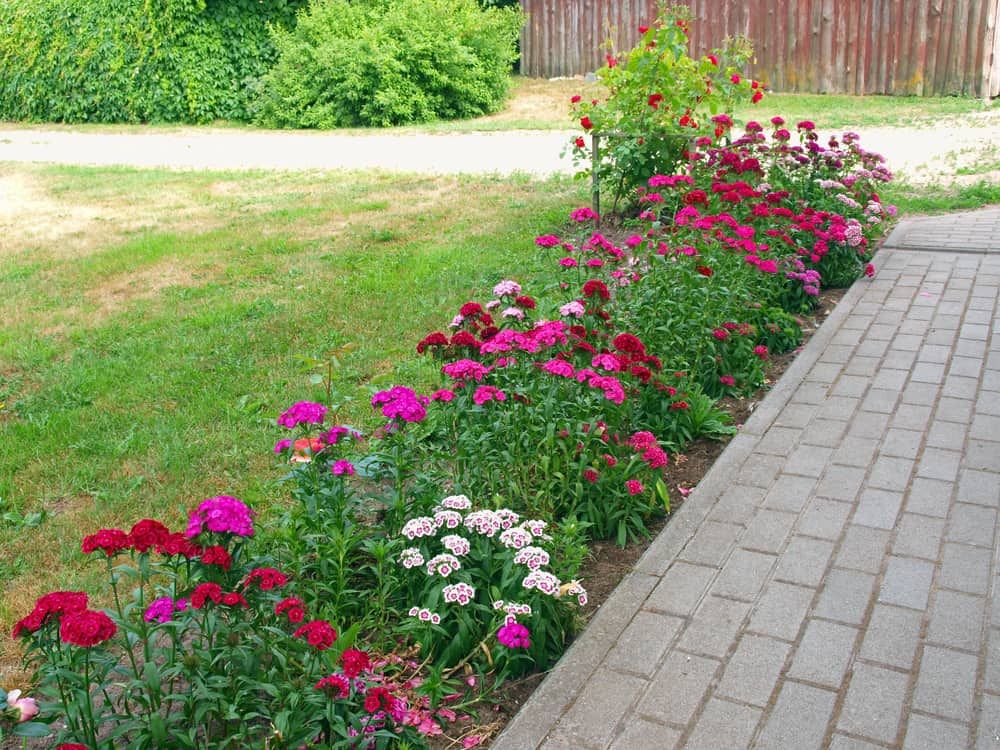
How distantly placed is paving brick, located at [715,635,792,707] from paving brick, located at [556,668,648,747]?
244mm

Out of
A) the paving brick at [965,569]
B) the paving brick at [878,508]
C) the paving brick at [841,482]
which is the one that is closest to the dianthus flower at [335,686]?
the paving brick at [965,569]

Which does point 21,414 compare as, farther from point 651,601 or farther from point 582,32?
point 582,32

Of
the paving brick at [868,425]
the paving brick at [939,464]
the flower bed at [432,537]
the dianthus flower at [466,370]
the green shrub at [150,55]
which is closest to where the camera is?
the flower bed at [432,537]

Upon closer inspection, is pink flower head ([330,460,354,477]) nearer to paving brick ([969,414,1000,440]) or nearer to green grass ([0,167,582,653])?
green grass ([0,167,582,653])

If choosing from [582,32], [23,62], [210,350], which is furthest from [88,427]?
[23,62]

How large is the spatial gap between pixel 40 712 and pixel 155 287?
5151mm

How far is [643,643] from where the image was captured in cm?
304

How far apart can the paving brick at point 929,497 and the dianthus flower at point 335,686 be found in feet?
7.64

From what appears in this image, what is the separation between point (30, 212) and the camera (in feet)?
33.2

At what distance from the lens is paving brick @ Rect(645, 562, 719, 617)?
322 cm

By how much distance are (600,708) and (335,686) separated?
776 mm

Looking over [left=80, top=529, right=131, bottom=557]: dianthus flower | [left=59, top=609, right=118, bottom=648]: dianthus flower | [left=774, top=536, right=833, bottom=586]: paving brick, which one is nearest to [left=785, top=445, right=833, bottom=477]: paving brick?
[left=774, top=536, right=833, bottom=586]: paving brick

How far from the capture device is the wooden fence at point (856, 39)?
50.2 ft

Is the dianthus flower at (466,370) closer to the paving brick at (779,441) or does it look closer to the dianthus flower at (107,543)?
the dianthus flower at (107,543)
